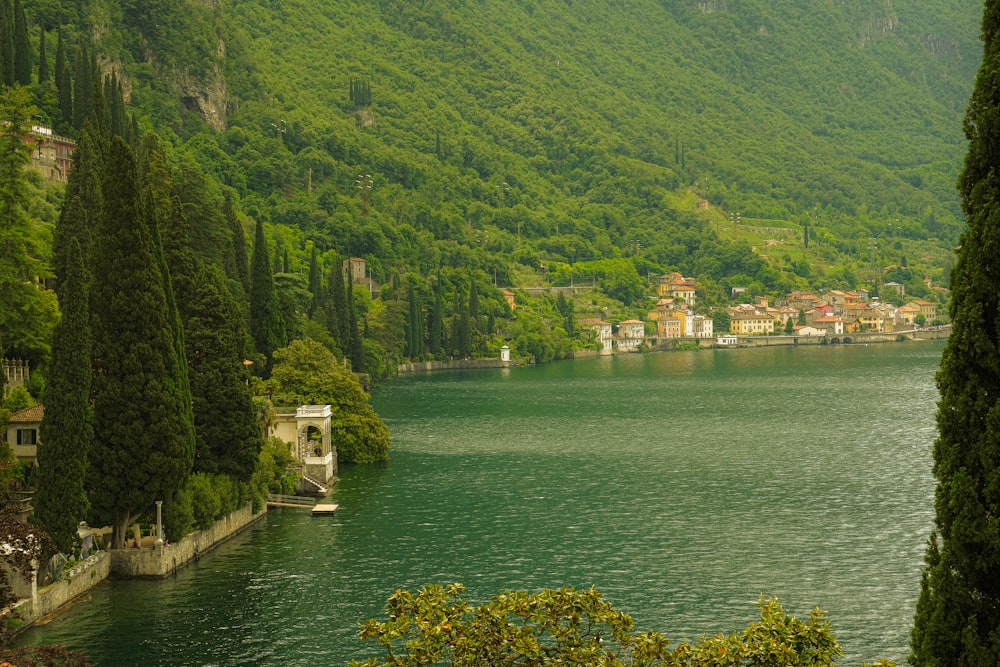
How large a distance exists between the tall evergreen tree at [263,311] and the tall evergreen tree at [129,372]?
34.6m

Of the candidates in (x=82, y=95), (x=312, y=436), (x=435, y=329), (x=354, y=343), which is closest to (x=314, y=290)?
(x=354, y=343)

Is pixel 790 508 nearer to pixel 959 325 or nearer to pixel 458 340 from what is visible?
pixel 959 325

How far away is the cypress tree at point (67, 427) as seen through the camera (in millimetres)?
37594

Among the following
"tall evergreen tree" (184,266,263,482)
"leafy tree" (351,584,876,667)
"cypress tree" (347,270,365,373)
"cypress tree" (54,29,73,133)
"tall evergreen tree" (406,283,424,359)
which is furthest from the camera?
"tall evergreen tree" (406,283,424,359)

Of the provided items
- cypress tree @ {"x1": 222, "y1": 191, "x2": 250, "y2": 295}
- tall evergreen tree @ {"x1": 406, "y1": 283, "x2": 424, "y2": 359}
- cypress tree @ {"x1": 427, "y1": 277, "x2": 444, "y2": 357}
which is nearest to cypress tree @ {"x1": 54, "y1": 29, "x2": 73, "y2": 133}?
cypress tree @ {"x1": 222, "y1": 191, "x2": 250, "y2": 295}

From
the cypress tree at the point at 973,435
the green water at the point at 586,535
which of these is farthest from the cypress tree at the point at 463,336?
the cypress tree at the point at 973,435

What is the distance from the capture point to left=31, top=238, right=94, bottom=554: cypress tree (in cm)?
3759

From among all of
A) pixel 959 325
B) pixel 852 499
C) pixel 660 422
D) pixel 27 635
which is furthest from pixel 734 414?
pixel 959 325

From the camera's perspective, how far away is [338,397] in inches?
2835

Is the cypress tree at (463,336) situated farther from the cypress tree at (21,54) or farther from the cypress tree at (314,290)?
the cypress tree at (21,54)

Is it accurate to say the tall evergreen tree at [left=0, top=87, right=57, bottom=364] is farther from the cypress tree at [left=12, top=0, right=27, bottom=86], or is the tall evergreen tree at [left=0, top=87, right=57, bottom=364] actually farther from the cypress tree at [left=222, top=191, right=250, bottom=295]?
the cypress tree at [left=12, top=0, right=27, bottom=86]

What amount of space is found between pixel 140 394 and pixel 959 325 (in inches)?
1226

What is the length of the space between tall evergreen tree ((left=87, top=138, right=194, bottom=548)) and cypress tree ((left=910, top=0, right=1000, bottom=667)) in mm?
30584

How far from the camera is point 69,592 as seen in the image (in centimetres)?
3831
